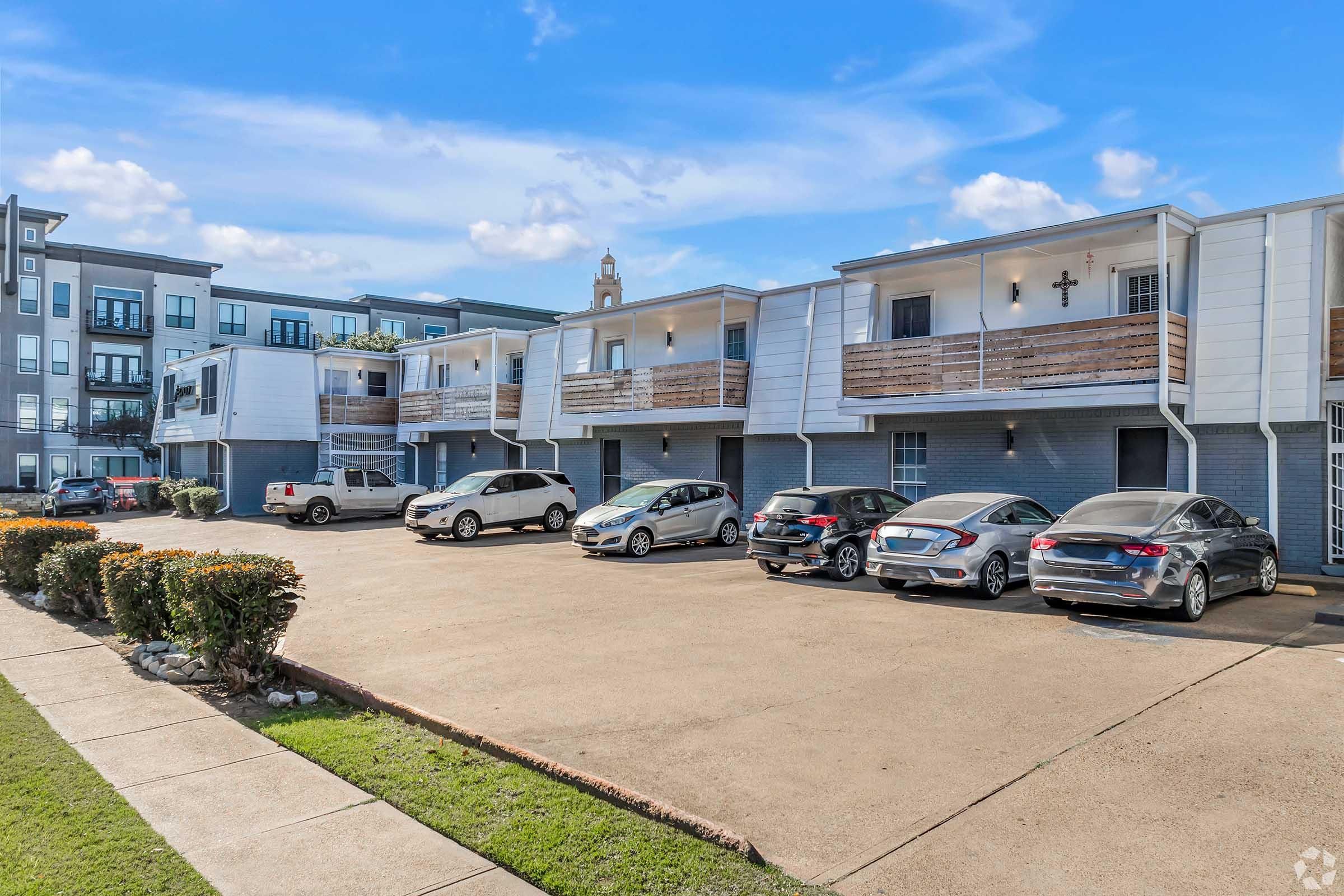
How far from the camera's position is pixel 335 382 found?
33.2m

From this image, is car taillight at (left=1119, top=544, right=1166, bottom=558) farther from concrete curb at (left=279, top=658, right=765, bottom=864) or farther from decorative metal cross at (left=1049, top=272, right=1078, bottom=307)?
decorative metal cross at (left=1049, top=272, right=1078, bottom=307)

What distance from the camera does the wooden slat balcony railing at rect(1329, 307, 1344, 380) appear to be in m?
13.1

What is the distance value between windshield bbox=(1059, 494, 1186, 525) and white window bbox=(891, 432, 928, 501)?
640cm

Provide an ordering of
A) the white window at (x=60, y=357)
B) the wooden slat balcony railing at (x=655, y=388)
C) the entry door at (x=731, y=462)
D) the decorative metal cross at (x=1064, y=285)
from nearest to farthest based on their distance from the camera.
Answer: the decorative metal cross at (x=1064, y=285) < the wooden slat balcony railing at (x=655, y=388) < the entry door at (x=731, y=462) < the white window at (x=60, y=357)

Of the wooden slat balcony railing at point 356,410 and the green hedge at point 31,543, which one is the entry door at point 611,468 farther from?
→ the green hedge at point 31,543

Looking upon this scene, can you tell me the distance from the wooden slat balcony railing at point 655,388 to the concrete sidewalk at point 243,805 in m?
14.0

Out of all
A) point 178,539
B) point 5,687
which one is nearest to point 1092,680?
point 5,687

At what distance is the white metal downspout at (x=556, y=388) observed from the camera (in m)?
25.6

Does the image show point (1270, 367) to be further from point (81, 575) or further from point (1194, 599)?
point (81, 575)

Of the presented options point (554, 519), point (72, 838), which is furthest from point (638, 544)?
point (72, 838)

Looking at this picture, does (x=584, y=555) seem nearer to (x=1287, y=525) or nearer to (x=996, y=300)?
(x=996, y=300)

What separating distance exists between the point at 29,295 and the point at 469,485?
36.0 metres

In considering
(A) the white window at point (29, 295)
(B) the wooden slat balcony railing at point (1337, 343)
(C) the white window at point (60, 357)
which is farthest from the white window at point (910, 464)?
(A) the white window at point (29, 295)

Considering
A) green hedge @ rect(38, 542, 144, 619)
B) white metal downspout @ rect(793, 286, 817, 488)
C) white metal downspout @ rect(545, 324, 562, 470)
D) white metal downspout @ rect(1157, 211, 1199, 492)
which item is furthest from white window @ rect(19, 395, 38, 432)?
white metal downspout @ rect(1157, 211, 1199, 492)
